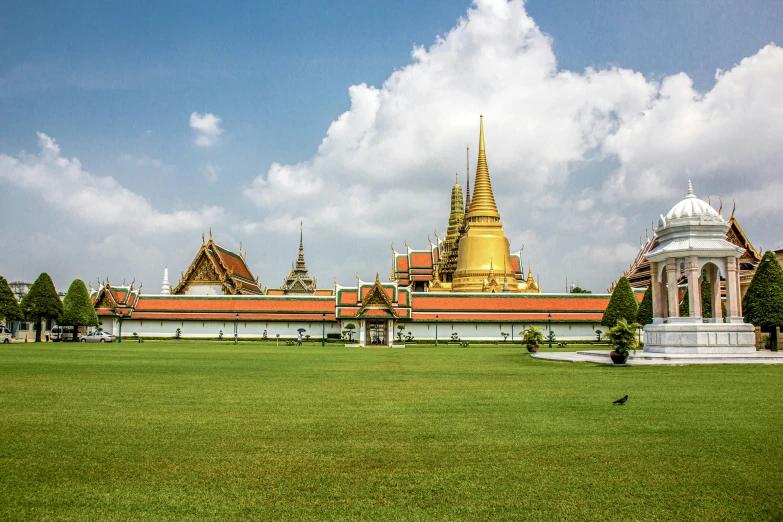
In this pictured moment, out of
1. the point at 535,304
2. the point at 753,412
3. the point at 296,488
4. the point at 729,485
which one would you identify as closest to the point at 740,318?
the point at 753,412

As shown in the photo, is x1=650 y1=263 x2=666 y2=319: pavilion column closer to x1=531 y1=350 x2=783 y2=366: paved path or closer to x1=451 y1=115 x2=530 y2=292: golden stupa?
x1=531 y1=350 x2=783 y2=366: paved path

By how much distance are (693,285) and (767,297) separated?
6.85m

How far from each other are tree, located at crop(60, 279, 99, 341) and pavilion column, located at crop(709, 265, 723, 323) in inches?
1571

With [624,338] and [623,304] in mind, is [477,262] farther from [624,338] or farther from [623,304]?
[624,338]

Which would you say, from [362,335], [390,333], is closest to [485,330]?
[390,333]

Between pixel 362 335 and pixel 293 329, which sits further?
pixel 293 329

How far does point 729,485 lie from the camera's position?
241 inches

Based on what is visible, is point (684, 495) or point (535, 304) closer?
point (684, 495)

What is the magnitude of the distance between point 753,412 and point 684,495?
5.52m

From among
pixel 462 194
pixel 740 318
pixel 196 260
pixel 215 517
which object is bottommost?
pixel 215 517

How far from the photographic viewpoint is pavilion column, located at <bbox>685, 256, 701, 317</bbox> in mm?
23625

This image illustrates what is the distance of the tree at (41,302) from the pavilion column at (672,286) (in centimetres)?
3976

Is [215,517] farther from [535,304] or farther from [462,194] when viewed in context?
[462,194]

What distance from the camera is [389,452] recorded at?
7.46 m
